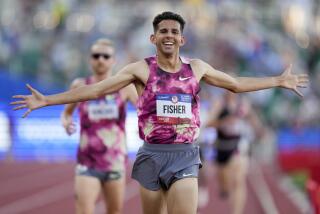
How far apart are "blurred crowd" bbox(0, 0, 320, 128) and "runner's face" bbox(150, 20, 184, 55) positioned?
14.9 m

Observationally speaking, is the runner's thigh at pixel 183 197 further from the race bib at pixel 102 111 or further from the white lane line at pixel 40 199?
the white lane line at pixel 40 199

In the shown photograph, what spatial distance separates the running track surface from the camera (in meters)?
15.3

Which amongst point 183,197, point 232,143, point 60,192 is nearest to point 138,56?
point 60,192

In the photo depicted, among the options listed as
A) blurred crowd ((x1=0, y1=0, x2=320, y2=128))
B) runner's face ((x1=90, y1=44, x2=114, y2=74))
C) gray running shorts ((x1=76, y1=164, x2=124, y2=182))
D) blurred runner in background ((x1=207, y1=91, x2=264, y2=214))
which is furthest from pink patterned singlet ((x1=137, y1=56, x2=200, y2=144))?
blurred crowd ((x1=0, y1=0, x2=320, y2=128))

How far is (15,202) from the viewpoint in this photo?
1580cm

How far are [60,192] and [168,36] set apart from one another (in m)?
11.0

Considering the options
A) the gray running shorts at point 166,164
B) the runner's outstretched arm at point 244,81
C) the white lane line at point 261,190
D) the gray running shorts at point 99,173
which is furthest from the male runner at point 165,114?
the white lane line at point 261,190

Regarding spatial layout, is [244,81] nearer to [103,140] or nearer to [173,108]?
[173,108]

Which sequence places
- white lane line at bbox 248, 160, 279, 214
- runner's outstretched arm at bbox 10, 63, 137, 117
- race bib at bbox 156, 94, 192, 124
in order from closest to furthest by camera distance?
1. runner's outstretched arm at bbox 10, 63, 137, 117
2. race bib at bbox 156, 94, 192, 124
3. white lane line at bbox 248, 160, 279, 214

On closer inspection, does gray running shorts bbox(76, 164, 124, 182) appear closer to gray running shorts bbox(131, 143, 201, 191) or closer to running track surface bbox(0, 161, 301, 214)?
gray running shorts bbox(131, 143, 201, 191)

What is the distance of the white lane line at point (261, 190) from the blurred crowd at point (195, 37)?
2.29 meters

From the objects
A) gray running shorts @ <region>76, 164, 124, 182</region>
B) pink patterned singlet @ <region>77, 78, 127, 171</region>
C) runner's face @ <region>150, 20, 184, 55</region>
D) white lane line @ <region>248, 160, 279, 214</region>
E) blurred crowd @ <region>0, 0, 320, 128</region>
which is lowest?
white lane line @ <region>248, 160, 279, 214</region>

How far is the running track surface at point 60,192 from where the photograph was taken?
1530 cm

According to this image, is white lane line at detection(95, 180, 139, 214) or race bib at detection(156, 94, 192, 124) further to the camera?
white lane line at detection(95, 180, 139, 214)
